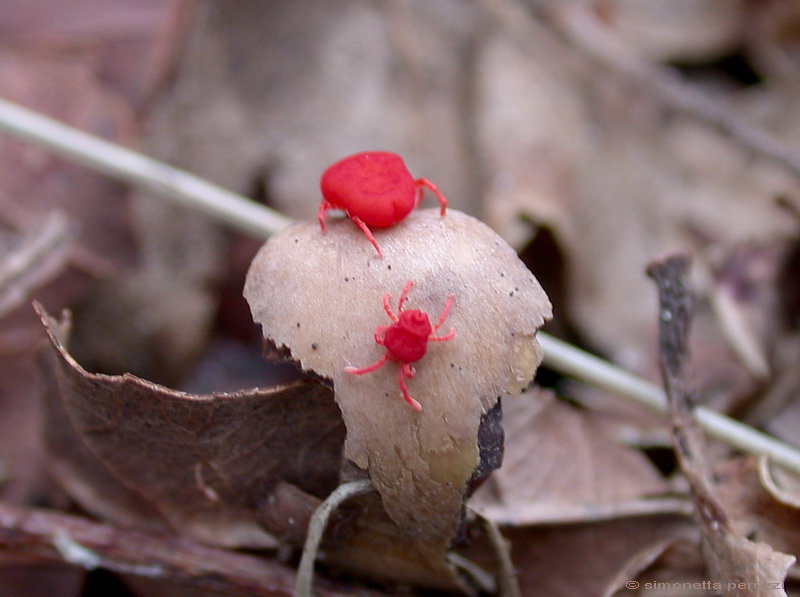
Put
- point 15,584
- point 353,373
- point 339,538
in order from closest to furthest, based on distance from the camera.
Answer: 1. point 353,373
2. point 339,538
3. point 15,584

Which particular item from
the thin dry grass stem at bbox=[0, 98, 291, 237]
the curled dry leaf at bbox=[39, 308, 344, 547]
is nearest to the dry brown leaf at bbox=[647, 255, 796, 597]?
the curled dry leaf at bbox=[39, 308, 344, 547]

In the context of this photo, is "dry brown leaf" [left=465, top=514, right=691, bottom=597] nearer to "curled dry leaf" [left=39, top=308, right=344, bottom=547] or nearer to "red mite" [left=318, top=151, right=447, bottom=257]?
"curled dry leaf" [left=39, top=308, right=344, bottom=547]

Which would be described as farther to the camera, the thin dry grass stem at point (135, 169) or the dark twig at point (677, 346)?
the thin dry grass stem at point (135, 169)

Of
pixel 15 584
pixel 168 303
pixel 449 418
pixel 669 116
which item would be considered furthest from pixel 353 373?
pixel 669 116

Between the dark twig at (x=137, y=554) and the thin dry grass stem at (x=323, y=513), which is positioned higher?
the thin dry grass stem at (x=323, y=513)

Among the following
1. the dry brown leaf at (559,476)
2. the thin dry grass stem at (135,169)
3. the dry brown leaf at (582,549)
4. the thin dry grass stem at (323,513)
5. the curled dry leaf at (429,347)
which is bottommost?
the dry brown leaf at (582,549)

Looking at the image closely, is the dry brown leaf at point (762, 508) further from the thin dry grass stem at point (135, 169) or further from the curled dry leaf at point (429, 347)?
the thin dry grass stem at point (135, 169)

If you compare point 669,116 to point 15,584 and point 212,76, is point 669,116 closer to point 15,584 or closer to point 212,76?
point 212,76

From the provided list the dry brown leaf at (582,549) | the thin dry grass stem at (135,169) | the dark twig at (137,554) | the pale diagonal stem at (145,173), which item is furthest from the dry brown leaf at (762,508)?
the thin dry grass stem at (135,169)
